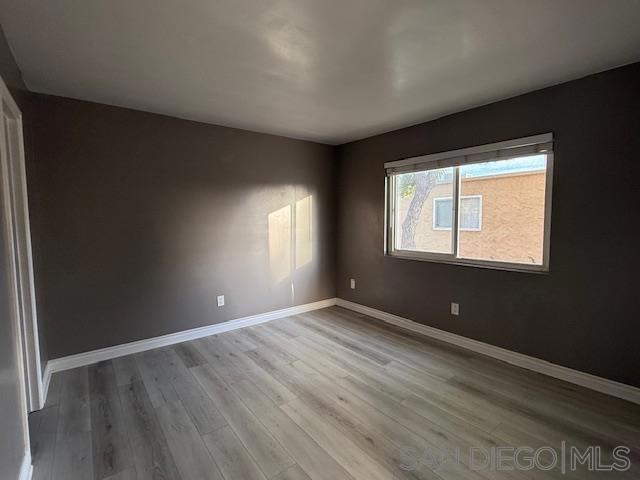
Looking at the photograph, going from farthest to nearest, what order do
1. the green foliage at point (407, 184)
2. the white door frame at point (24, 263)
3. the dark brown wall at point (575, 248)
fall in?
the green foliage at point (407, 184)
the dark brown wall at point (575, 248)
the white door frame at point (24, 263)

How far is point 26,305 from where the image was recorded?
2.08 m

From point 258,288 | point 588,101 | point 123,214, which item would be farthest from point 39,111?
point 588,101

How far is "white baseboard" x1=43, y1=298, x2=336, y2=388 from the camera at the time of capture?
8.79ft

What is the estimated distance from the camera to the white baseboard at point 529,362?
7.32 ft

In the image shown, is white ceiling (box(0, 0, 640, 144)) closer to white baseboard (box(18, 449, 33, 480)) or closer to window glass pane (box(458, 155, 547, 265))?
window glass pane (box(458, 155, 547, 265))

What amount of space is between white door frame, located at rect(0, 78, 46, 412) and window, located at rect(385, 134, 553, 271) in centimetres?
343

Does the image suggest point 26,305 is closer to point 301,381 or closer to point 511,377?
point 301,381

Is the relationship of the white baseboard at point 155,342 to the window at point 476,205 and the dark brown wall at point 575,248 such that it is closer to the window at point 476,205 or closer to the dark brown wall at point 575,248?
the window at point 476,205

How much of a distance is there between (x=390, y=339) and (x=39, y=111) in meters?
3.88

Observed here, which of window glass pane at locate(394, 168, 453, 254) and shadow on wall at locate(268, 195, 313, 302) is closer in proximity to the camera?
window glass pane at locate(394, 168, 453, 254)

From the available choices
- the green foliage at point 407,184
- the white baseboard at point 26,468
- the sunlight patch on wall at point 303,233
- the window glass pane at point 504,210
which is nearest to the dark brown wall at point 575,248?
the window glass pane at point 504,210

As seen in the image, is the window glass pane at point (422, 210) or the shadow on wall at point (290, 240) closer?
the window glass pane at point (422, 210)

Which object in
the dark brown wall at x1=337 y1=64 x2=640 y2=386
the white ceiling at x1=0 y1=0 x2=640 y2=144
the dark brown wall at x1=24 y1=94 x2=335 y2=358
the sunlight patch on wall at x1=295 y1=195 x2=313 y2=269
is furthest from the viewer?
the sunlight patch on wall at x1=295 y1=195 x2=313 y2=269

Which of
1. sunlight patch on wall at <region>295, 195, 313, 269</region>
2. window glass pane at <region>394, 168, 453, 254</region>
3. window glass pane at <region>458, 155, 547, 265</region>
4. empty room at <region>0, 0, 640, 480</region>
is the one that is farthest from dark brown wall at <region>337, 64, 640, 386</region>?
sunlight patch on wall at <region>295, 195, 313, 269</region>
